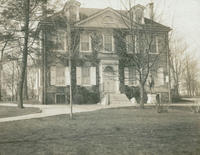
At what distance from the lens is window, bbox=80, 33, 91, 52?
2441cm

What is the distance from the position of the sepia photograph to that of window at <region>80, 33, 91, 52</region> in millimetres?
96

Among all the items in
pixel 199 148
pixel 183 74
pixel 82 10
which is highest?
pixel 82 10

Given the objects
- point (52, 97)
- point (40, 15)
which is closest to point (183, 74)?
point (52, 97)

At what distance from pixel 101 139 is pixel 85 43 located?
17.6 meters

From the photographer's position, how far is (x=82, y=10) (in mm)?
27562

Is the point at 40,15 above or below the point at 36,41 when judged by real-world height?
above

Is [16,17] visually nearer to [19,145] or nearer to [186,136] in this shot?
[19,145]

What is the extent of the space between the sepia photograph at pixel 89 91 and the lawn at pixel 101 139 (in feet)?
0.08

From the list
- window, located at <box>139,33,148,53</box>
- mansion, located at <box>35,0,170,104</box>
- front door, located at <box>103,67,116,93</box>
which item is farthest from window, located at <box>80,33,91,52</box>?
window, located at <box>139,33,148,53</box>

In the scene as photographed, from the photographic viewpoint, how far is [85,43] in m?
24.6

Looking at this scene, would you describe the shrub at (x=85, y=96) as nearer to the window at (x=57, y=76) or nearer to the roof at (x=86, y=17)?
the window at (x=57, y=76)

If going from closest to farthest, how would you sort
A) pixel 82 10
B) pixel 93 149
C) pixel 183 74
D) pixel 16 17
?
pixel 93 149
pixel 16 17
pixel 82 10
pixel 183 74

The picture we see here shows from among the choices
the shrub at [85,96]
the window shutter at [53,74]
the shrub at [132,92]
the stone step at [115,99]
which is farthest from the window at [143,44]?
the window shutter at [53,74]

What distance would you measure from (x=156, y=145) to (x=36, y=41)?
16609 mm
